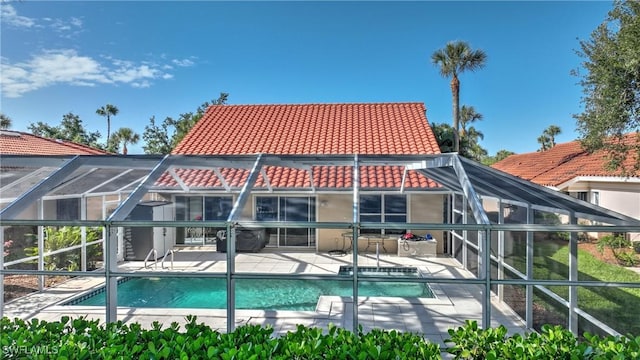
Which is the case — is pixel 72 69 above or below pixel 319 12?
below

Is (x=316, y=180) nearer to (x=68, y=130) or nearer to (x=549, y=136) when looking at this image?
(x=68, y=130)

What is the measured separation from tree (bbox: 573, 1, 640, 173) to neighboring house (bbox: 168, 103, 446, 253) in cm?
501

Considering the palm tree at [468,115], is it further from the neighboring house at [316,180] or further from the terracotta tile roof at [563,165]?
the neighboring house at [316,180]

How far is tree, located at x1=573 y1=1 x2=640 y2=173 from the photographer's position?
857cm

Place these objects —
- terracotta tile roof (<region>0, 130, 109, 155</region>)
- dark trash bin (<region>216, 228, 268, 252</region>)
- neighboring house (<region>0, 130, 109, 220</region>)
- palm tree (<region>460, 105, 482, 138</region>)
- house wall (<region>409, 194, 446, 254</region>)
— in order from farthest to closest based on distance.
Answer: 1. palm tree (<region>460, 105, 482, 138</region>)
2. dark trash bin (<region>216, 228, 268, 252</region>)
3. house wall (<region>409, 194, 446, 254</region>)
4. terracotta tile roof (<region>0, 130, 109, 155</region>)
5. neighboring house (<region>0, 130, 109, 220</region>)

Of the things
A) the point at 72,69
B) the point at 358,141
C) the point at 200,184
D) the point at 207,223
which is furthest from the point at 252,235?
the point at 72,69

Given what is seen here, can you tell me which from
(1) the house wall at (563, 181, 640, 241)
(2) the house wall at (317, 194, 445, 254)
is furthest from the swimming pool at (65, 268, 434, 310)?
(1) the house wall at (563, 181, 640, 241)

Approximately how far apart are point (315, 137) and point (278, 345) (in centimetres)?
1348

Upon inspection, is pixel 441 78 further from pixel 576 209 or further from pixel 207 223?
pixel 207 223

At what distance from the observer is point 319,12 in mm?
14875

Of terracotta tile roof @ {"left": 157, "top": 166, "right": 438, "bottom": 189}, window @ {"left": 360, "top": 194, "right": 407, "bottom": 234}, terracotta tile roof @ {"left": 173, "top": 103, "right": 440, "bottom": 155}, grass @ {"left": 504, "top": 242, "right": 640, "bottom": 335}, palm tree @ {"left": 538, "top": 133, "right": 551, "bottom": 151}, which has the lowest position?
grass @ {"left": 504, "top": 242, "right": 640, "bottom": 335}

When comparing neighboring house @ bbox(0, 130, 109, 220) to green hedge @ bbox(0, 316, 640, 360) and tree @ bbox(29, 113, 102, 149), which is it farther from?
tree @ bbox(29, 113, 102, 149)

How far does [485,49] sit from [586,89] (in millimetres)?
16050

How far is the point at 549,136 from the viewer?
4225 centimetres
